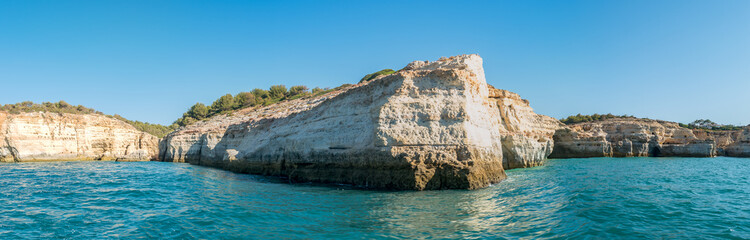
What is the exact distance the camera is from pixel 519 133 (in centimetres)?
2488

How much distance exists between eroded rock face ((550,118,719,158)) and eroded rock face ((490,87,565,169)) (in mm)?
11192

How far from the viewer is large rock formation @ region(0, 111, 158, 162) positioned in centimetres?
3266

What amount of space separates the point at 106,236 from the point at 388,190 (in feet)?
27.9

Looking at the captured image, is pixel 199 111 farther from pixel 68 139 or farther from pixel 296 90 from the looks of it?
pixel 68 139

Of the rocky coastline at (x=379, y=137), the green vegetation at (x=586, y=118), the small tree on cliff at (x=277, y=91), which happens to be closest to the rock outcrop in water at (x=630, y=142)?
the rocky coastline at (x=379, y=137)

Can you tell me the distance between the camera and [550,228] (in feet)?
24.3

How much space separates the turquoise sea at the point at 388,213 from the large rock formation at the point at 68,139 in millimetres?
27800

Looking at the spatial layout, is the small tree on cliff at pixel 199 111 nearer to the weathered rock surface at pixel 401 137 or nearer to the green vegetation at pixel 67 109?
the green vegetation at pixel 67 109

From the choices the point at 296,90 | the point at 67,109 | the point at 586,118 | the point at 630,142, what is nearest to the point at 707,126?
the point at 586,118

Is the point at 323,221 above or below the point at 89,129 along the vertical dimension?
below

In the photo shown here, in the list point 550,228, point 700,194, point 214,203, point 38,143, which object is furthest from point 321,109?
point 38,143

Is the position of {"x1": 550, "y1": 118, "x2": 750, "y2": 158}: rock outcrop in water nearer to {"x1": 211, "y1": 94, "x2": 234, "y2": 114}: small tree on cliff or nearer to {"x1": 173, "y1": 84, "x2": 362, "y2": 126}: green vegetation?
{"x1": 173, "y1": 84, "x2": 362, "y2": 126}: green vegetation

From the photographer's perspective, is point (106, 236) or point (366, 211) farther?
point (366, 211)

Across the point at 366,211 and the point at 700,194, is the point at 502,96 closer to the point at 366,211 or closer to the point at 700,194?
the point at 700,194
